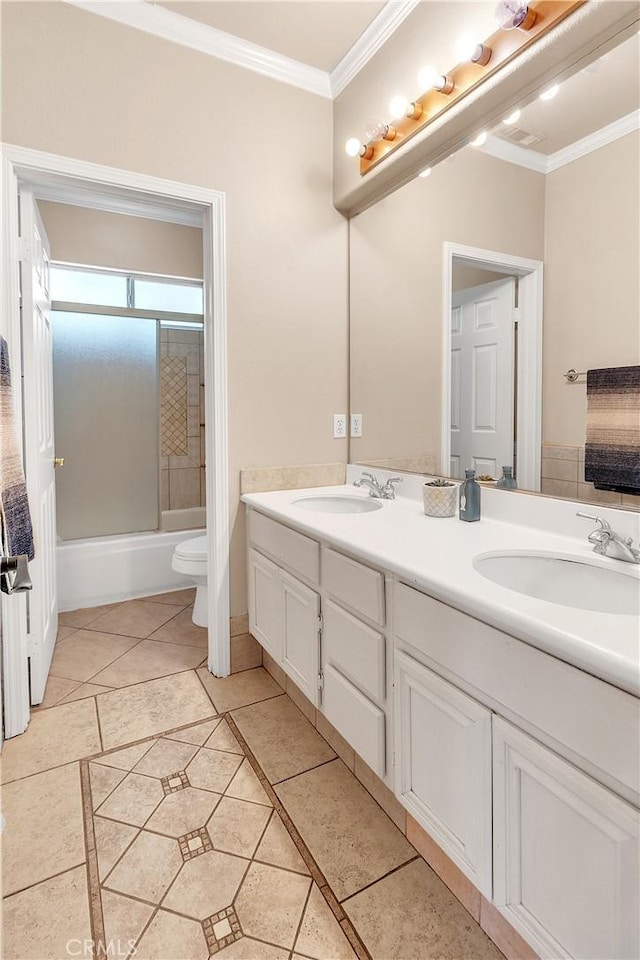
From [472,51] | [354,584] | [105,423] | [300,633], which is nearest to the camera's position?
[354,584]

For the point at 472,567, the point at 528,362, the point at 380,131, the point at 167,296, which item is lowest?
the point at 472,567

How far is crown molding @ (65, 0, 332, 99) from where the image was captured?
74.8 inches

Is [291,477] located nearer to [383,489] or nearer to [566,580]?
[383,489]

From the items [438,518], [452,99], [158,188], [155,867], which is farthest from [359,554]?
[158,188]

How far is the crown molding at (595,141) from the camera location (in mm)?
1235

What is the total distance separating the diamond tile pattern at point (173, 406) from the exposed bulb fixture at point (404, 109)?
2.34 metres

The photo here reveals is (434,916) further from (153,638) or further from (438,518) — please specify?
(153,638)

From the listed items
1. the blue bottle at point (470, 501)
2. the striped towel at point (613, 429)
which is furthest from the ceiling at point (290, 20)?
the blue bottle at point (470, 501)

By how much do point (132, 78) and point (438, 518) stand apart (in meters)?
2.01

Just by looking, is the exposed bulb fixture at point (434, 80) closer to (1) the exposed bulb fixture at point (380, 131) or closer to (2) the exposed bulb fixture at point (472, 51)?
(2) the exposed bulb fixture at point (472, 51)

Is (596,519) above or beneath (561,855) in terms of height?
above

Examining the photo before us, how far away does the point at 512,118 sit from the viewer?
1.56 m

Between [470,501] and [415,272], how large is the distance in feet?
3.27

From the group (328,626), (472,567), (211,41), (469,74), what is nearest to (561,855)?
(472,567)
